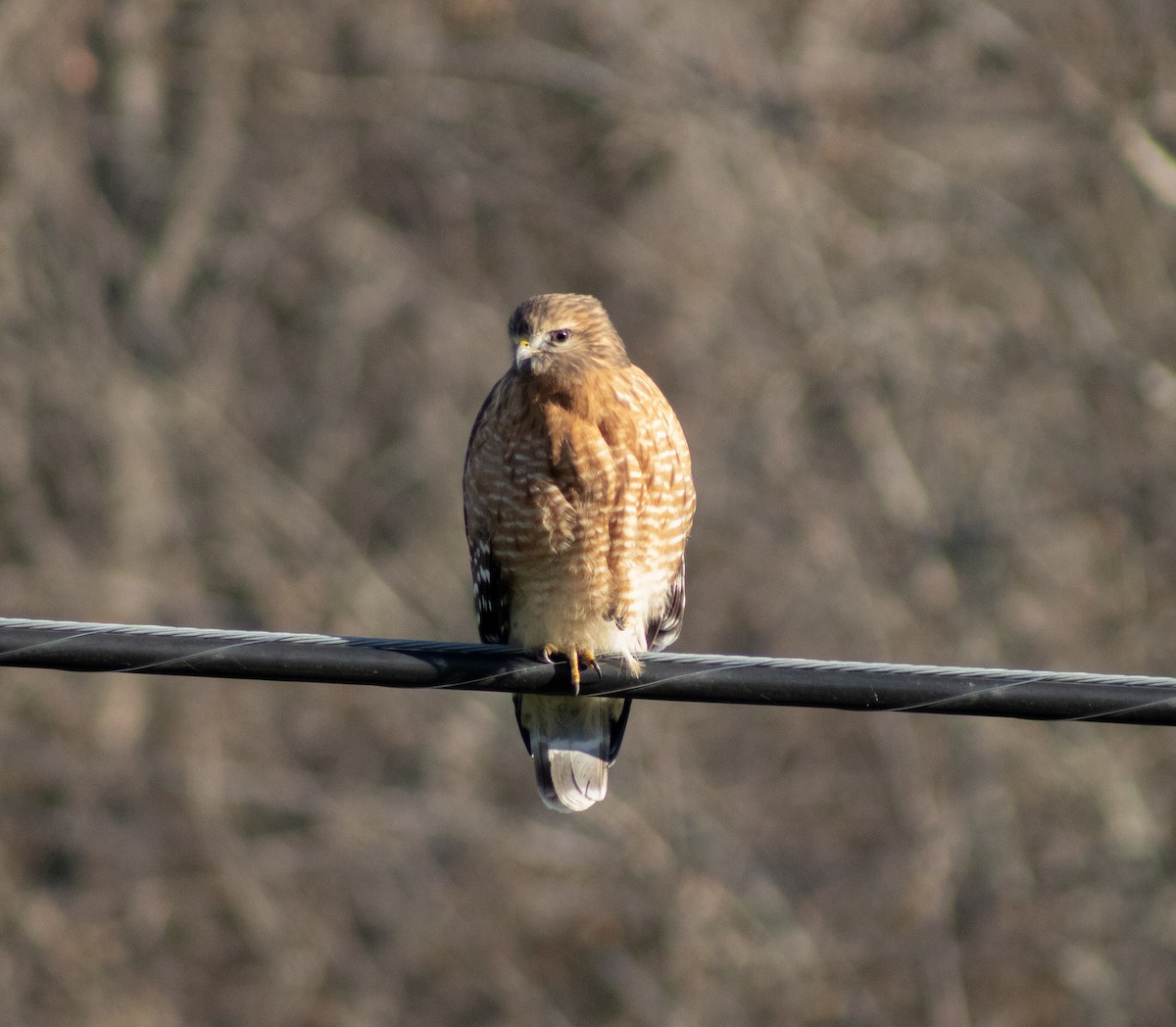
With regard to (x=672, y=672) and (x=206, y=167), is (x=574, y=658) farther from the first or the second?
(x=206, y=167)

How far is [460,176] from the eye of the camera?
10891mm

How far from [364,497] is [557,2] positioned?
3.26 metres

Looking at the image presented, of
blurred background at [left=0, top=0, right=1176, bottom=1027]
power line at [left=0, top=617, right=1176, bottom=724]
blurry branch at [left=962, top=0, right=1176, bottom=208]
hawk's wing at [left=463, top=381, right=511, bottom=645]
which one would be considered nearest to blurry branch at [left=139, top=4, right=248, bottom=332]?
blurred background at [left=0, top=0, right=1176, bottom=1027]

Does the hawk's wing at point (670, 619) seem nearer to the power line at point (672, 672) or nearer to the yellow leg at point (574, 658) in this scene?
the yellow leg at point (574, 658)

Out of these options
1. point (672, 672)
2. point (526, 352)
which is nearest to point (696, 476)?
point (526, 352)

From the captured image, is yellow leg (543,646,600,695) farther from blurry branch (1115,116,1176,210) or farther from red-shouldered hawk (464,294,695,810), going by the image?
blurry branch (1115,116,1176,210)

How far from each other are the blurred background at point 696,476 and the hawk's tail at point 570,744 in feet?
14.9

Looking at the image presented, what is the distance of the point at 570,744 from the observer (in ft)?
15.6

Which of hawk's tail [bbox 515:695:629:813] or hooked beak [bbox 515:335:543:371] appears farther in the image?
hawk's tail [bbox 515:695:629:813]

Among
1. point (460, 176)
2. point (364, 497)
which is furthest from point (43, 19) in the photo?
point (364, 497)

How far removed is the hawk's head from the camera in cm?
452

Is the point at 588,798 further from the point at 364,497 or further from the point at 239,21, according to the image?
the point at 239,21

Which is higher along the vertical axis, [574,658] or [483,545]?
[483,545]

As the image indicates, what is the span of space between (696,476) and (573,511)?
5402 millimetres
